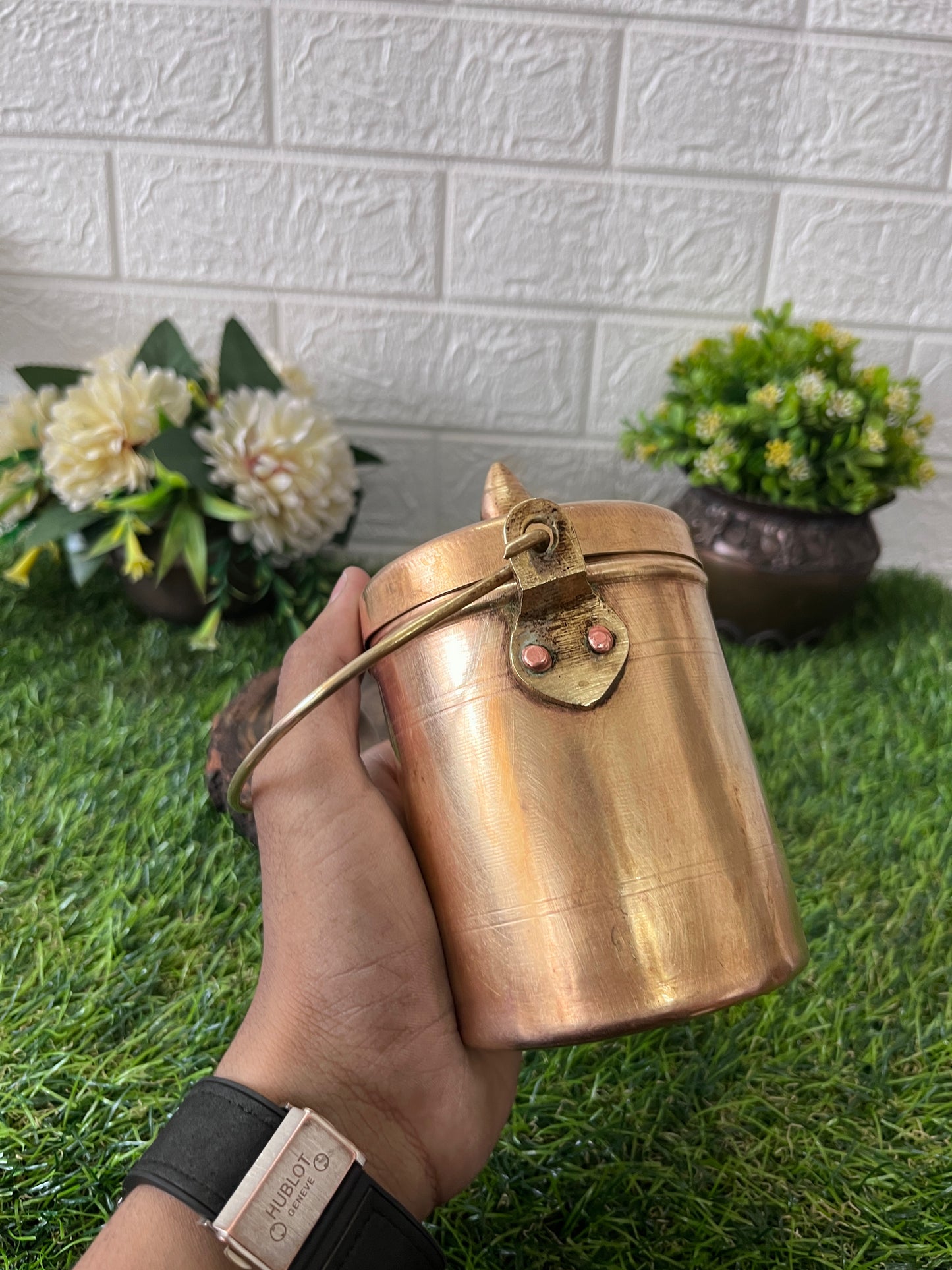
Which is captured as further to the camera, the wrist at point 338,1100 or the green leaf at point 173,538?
the green leaf at point 173,538

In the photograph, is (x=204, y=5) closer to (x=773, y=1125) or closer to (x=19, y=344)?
(x=19, y=344)

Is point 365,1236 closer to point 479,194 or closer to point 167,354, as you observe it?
point 167,354

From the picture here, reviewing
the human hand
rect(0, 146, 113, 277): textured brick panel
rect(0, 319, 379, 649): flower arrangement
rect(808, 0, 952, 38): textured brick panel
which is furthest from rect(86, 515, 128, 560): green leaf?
rect(808, 0, 952, 38): textured brick panel

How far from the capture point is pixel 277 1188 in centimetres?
46

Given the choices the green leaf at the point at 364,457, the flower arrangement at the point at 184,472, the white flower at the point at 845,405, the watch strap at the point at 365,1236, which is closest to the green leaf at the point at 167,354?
the flower arrangement at the point at 184,472

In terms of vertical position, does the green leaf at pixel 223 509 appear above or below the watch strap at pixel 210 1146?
below

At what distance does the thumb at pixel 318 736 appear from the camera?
568 millimetres

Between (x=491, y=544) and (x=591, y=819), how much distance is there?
0.49 feet

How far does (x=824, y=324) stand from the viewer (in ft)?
4.04

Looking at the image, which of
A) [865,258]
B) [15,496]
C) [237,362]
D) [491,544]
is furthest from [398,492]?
[491,544]

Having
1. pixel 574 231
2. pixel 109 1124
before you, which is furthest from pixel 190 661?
pixel 574 231

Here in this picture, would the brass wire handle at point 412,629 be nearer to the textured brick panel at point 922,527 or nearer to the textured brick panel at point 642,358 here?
the textured brick panel at point 642,358

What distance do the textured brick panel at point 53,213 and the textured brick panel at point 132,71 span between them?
39 millimetres

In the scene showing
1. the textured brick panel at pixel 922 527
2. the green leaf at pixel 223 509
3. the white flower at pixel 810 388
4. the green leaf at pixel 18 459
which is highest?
the white flower at pixel 810 388
